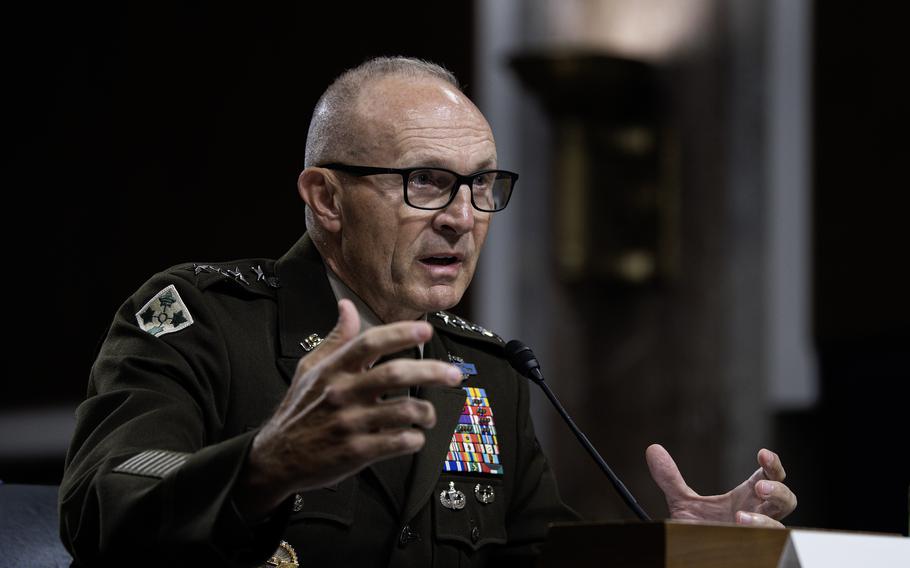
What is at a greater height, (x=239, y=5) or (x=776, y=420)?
(x=239, y=5)

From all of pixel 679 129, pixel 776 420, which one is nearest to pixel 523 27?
pixel 679 129

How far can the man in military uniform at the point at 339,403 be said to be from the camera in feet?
4.49

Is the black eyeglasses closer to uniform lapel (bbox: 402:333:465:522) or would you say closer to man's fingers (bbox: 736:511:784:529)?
uniform lapel (bbox: 402:333:465:522)

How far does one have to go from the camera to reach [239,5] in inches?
154

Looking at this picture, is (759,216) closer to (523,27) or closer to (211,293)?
(523,27)

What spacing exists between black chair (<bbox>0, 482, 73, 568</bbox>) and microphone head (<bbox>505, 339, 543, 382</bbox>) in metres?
0.70

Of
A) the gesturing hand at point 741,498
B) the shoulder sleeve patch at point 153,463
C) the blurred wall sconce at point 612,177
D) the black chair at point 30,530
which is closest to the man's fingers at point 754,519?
the gesturing hand at point 741,498

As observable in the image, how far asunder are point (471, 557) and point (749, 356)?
251 cm

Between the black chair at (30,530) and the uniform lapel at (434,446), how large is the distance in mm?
506

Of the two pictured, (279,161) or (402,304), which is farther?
(279,161)

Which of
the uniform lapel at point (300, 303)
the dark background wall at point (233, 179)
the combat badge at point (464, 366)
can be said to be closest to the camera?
the uniform lapel at point (300, 303)

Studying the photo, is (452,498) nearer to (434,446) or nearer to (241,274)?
(434,446)

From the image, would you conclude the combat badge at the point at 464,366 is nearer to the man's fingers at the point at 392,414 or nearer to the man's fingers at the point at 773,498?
the man's fingers at the point at 773,498

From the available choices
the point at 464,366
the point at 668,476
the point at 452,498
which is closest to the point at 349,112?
the point at 464,366
